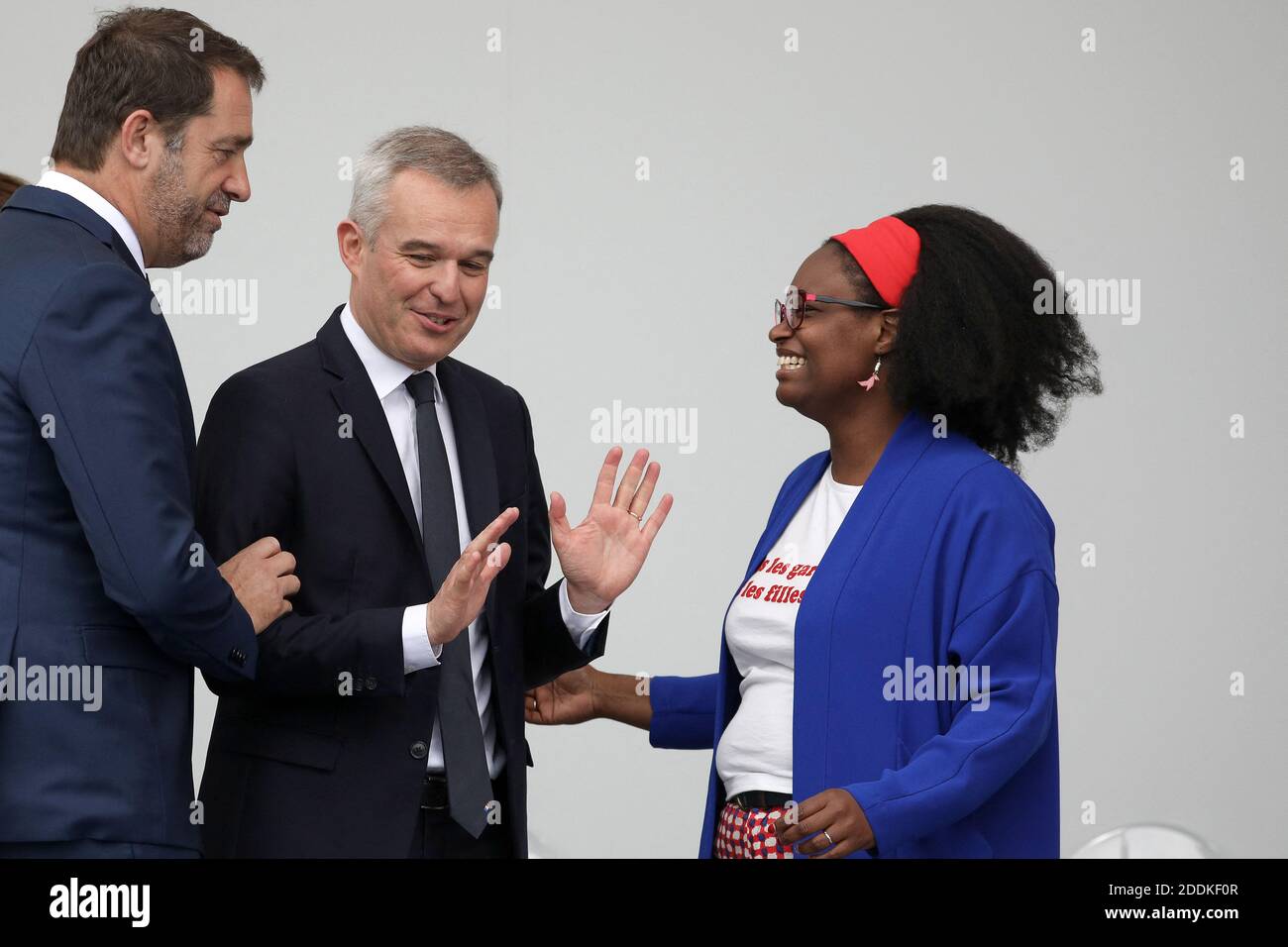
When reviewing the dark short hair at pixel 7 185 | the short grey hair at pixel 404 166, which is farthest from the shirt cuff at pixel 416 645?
the dark short hair at pixel 7 185

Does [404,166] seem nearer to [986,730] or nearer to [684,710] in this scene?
[684,710]

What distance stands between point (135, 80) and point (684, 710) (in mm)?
1516

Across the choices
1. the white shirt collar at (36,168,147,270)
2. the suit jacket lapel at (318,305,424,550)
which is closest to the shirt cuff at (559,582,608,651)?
the suit jacket lapel at (318,305,424,550)

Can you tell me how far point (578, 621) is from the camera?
110 inches

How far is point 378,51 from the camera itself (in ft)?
16.4

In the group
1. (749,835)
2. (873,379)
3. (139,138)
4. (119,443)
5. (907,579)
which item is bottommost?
(749,835)

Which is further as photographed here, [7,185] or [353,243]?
[7,185]

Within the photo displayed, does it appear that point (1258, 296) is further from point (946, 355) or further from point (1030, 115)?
point (946, 355)

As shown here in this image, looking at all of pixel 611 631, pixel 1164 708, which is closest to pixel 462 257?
pixel 611 631

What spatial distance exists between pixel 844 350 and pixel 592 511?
529 millimetres

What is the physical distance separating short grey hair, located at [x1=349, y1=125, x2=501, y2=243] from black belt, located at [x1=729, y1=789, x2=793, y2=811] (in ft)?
3.61

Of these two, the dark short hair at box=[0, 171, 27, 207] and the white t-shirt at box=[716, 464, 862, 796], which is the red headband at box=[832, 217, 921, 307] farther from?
the dark short hair at box=[0, 171, 27, 207]

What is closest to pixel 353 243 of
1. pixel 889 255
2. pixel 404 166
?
pixel 404 166

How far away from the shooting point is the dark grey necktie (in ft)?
8.26
